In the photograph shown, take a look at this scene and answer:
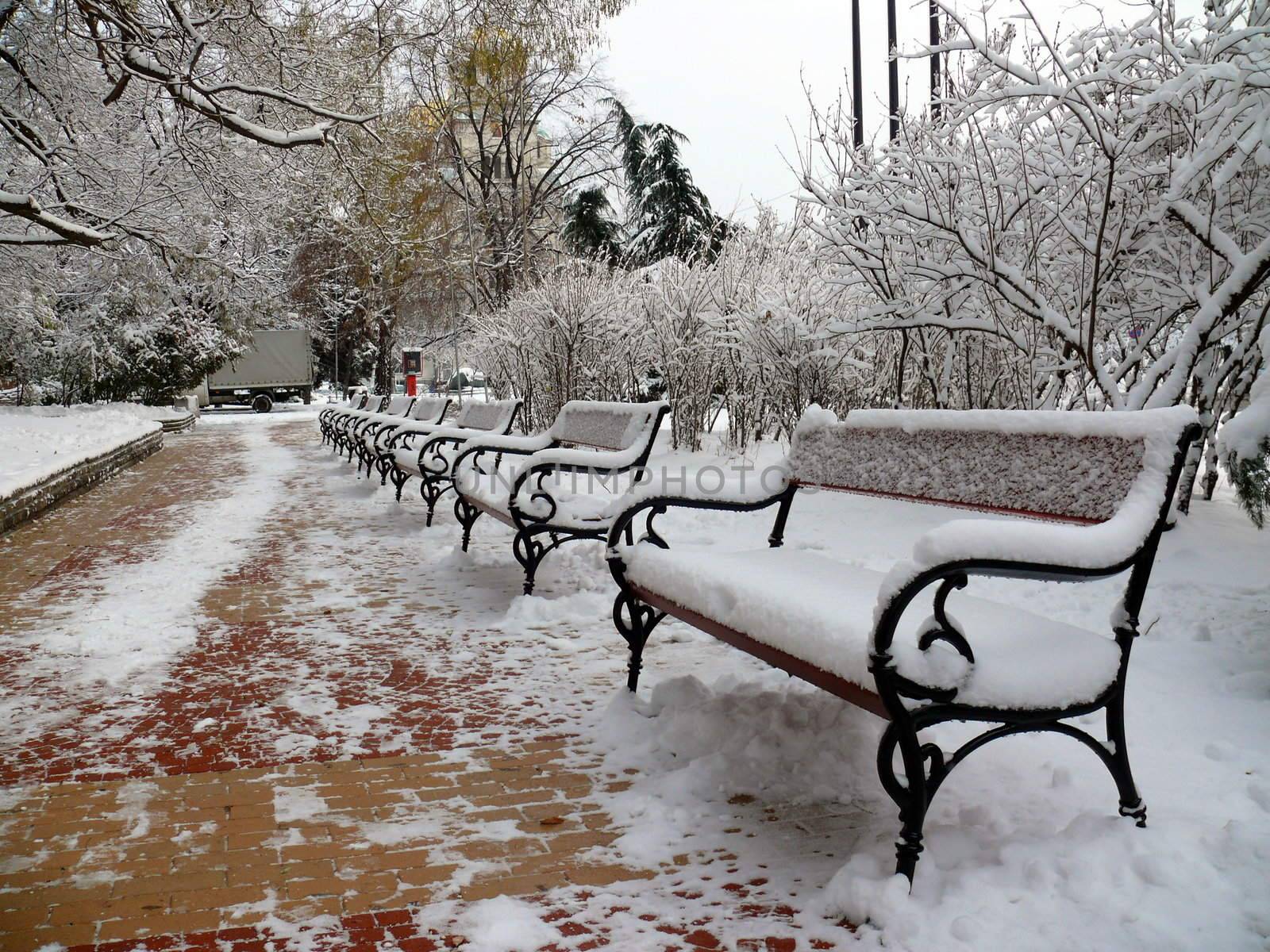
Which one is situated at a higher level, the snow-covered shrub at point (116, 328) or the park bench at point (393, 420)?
the snow-covered shrub at point (116, 328)

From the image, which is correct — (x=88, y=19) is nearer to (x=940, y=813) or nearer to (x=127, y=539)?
(x=127, y=539)

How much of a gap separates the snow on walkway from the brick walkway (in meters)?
0.02

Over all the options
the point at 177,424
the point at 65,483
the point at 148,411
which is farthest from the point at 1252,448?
the point at 177,424

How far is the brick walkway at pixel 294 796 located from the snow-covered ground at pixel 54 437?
188 inches

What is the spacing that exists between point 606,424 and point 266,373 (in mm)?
36185

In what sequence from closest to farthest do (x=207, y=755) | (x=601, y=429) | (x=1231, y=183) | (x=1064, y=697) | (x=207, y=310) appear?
(x=1064, y=697) < (x=207, y=755) < (x=1231, y=183) < (x=601, y=429) < (x=207, y=310)

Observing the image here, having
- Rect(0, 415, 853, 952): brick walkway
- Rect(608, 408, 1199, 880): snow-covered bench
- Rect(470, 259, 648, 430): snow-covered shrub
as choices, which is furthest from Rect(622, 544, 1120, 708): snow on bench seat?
Rect(470, 259, 648, 430): snow-covered shrub

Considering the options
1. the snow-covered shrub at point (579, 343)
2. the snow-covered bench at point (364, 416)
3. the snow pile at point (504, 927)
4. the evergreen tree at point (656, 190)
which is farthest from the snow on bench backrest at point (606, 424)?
the evergreen tree at point (656, 190)

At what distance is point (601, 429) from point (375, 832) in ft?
12.0

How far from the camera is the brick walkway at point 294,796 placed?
92.5 inches

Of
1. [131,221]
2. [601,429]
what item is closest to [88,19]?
[131,221]

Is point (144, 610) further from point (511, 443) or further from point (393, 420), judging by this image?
point (393, 420)

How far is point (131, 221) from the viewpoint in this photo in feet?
33.9

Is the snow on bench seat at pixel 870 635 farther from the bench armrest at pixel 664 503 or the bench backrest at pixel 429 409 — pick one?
the bench backrest at pixel 429 409
